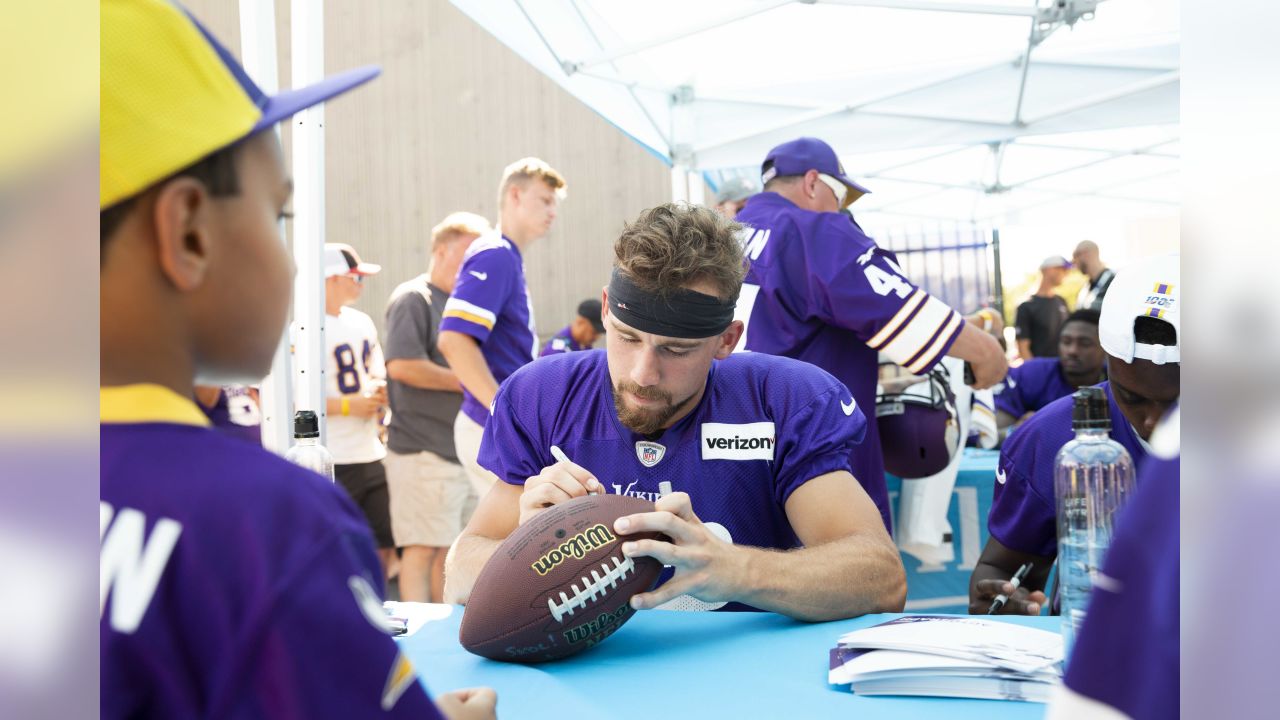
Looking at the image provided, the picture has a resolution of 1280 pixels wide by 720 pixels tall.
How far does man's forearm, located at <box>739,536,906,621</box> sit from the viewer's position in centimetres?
152

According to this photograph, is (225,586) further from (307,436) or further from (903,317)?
(903,317)

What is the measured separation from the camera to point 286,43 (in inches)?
261

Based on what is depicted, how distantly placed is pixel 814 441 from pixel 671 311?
37 cm

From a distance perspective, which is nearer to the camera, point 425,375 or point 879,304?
point 879,304

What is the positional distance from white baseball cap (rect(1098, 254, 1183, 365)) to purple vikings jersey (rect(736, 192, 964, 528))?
37.0 inches

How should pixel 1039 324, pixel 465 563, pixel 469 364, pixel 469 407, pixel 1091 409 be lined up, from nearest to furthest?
1. pixel 1091 409
2. pixel 465 563
3. pixel 469 364
4. pixel 469 407
5. pixel 1039 324

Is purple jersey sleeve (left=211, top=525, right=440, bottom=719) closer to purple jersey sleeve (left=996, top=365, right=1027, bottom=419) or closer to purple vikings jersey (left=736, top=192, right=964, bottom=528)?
purple vikings jersey (left=736, top=192, right=964, bottom=528)

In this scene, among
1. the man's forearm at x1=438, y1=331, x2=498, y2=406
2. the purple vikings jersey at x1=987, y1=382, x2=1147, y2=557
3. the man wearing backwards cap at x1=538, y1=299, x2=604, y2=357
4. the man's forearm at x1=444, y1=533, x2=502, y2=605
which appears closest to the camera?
the man's forearm at x1=444, y1=533, x2=502, y2=605

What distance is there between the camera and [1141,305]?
5.47ft

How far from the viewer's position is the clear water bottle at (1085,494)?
119 centimetres

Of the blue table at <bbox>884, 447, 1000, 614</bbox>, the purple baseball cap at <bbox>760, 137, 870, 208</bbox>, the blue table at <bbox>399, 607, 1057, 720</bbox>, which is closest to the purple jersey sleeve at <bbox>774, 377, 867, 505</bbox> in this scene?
the blue table at <bbox>399, 607, 1057, 720</bbox>

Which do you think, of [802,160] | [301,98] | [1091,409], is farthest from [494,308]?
[301,98]
